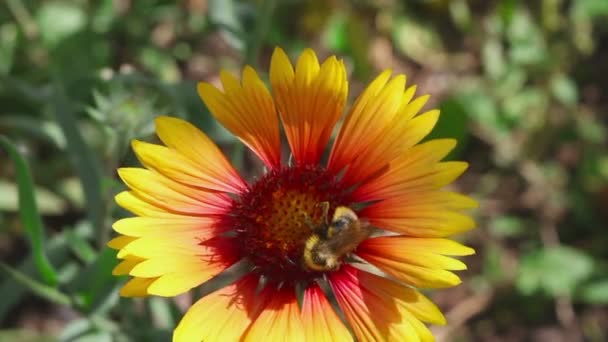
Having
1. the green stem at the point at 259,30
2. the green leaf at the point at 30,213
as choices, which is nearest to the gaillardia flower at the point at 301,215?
the green leaf at the point at 30,213

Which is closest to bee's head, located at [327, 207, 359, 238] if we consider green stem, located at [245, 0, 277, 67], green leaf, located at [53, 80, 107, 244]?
green leaf, located at [53, 80, 107, 244]

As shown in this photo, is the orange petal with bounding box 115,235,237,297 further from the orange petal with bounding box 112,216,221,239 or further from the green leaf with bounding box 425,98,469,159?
the green leaf with bounding box 425,98,469,159

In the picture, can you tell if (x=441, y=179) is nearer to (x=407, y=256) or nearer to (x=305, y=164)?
(x=407, y=256)

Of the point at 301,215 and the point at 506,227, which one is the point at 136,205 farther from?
the point at 506,227

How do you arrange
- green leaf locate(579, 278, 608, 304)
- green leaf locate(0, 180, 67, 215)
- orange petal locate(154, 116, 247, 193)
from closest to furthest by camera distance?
orange petal locate(154, 116, 247, 193)
green leaf locate(0, 180, 67, 215)
green leaf locate(579, 278, 608, 304)

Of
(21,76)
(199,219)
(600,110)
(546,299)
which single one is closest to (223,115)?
(199,219)

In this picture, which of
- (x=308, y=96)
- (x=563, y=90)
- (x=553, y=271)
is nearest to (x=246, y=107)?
(x=308, y=96)
